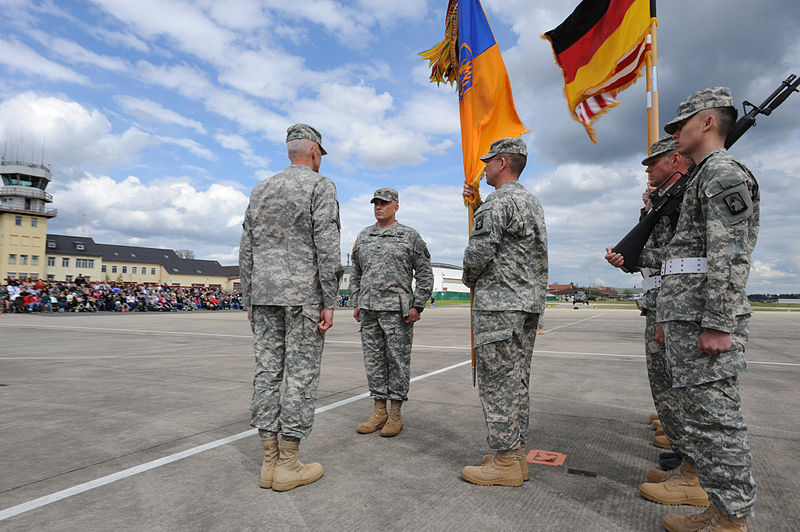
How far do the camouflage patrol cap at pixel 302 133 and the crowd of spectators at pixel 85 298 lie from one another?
22155 millimetres

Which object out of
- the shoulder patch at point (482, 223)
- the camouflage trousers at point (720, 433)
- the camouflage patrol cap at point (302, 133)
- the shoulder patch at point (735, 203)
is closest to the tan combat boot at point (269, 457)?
the shoulder patch at point (482, 223)

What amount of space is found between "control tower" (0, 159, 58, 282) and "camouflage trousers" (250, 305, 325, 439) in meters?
68.7

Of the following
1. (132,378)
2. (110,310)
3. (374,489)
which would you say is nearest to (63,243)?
(110,310)

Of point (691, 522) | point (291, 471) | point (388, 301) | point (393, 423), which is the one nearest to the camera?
point (691, 522)

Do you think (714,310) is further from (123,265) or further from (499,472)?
(123,265)

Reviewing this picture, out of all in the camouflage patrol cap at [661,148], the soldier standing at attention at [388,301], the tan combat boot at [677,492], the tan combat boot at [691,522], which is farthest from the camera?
the soldier standing at attention at [388,301]

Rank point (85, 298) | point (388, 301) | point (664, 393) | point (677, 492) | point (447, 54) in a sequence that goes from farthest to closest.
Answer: point (85, 298) < point (447, 54) < point (388, 301) < point (664, 393) < point (677, 492)

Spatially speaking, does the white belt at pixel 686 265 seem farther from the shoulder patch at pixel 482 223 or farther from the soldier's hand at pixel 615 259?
the shoulder patch at pixel 482 223

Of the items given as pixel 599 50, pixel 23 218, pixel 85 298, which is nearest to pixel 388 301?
pixel 599 50

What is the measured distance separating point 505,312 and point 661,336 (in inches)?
34.8

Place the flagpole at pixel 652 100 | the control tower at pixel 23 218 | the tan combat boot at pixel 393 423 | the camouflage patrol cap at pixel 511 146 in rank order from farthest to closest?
the control tower at pixel 23 218
the flagpole at pixel 652 100
the tan combat boot at pixel 393 423
the camouflage patrol cap at pixel 511 146

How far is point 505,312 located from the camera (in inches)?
108

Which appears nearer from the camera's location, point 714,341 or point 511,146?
point 714,341

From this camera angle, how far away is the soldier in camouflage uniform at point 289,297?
106 inches
